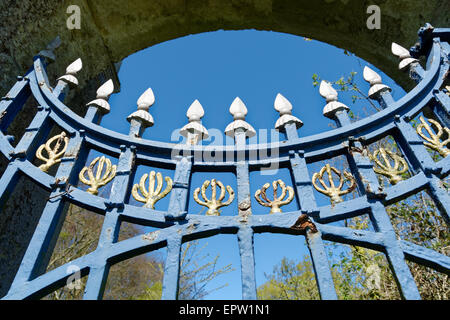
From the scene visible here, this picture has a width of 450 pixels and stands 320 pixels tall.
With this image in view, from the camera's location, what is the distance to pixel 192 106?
1.66 meters

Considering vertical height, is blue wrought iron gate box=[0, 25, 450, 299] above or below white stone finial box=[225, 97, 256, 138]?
below

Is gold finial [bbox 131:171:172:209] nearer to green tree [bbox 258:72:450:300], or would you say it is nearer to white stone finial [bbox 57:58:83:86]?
white stone finial [bbox 57:58:83:86]

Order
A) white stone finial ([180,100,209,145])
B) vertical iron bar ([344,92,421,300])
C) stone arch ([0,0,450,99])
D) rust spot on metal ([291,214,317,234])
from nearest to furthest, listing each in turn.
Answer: vertical iron bar ([344,92,421,300]) → rust spot on metal ([291,214,317,234]) → white stone finial ([180,100,209,145]) → stone arch ([0,0,450,99])

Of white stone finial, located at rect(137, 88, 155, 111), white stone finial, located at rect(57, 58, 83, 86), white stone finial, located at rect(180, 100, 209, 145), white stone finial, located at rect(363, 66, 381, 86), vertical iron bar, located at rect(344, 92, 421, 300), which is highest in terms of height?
white stone finial, located at rect(57, 58, 83, 86)

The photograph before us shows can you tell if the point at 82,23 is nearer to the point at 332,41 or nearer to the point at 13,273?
the point at 13,273

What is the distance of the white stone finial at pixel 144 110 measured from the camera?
162cm

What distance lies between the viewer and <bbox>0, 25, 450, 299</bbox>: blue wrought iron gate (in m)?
1.14

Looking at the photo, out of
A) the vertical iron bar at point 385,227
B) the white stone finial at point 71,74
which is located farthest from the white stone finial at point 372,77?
the white stone finial at point 71,74

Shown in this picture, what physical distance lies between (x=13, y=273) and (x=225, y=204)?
4.09 feet

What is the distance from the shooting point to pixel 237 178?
142 centimetres

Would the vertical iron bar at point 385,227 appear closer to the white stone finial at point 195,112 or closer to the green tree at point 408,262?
the white stone finial at point 195,112

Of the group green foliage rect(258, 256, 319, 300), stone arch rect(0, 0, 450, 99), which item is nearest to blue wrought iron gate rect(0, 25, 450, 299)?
stone arch rect(0, 0, 450, 99)

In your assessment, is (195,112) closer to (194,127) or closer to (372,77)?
(194,127)

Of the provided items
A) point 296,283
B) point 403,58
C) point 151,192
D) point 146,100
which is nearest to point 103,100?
point 146,100
